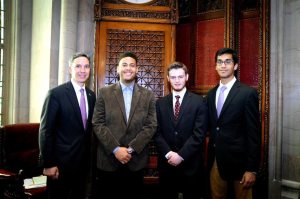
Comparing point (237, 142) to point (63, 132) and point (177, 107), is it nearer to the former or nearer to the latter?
point (177, 107)

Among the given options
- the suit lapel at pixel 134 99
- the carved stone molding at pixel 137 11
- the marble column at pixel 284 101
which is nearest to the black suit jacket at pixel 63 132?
the suit lapel at pixel 134 99

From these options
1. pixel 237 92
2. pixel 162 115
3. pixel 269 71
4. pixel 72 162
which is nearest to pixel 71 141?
pixel 72 162

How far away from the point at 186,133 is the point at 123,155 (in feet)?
2.01

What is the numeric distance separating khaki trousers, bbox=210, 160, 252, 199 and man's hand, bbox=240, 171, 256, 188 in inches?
2.2

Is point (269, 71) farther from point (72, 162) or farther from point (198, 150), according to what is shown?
point (72, 162)

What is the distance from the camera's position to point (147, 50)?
13.0 ft

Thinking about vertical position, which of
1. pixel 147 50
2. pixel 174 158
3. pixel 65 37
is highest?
pixel 65 37

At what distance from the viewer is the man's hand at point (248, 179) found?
246 centimetres

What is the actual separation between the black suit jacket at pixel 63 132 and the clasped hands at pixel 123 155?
0.37 metres

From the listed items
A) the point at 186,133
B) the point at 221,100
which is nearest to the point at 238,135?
the point at 221,100

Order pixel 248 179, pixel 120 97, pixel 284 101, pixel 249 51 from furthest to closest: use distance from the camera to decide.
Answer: pixel 249 51, pixel 284 101, pixel 120 97, pixel 248 179

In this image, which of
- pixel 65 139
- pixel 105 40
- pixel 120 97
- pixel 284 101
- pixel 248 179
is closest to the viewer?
pixel 248 179

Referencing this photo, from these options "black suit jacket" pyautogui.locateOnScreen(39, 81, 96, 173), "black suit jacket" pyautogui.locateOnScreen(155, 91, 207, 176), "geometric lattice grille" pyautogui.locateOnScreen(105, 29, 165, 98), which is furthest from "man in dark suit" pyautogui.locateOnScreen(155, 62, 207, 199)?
"geometric lattice grille" pyautogui.locateOnScreen(105, 29, 165, 98)

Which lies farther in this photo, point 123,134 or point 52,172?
point 123,134
